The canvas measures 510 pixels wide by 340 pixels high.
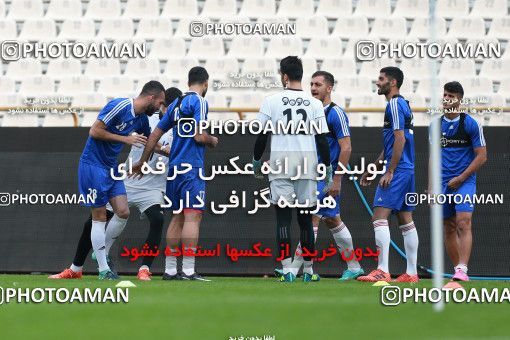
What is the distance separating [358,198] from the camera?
36.8 ft

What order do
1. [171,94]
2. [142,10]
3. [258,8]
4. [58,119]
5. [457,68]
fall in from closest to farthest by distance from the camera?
[171,94] → [58,119] → [457,68] → [258,8] → [142,10]

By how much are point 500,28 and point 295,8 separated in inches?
116

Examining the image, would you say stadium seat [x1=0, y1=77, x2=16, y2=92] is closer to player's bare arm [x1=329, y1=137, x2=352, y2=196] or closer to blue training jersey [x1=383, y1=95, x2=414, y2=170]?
player's bare arm [x1=329, y1=137, x2=352, y2=196]

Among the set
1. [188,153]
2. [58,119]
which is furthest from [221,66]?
[188,153]

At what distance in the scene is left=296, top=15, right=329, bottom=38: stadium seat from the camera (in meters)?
15.1

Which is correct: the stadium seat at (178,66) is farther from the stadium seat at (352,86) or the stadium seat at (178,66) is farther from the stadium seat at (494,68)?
the stadium seat at (494,68)

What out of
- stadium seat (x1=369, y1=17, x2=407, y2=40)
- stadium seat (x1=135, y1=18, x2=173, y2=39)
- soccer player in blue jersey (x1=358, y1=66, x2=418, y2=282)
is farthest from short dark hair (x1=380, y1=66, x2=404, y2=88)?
stadium seat (x1=135, y1=18, x2=173, y2=39)

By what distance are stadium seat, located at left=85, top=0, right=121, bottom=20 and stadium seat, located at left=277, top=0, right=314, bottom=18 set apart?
241 centimetres

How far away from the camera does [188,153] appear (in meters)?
9.30

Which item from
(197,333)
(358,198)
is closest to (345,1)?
(358,198)

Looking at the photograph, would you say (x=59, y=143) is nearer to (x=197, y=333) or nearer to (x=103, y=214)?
(x=103, y=214)

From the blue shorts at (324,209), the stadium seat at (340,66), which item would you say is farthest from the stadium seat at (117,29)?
the blue shorts at (324,209)

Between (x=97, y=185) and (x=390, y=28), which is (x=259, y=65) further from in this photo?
(x=97, y=185)

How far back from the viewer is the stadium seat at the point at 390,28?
15008mm
